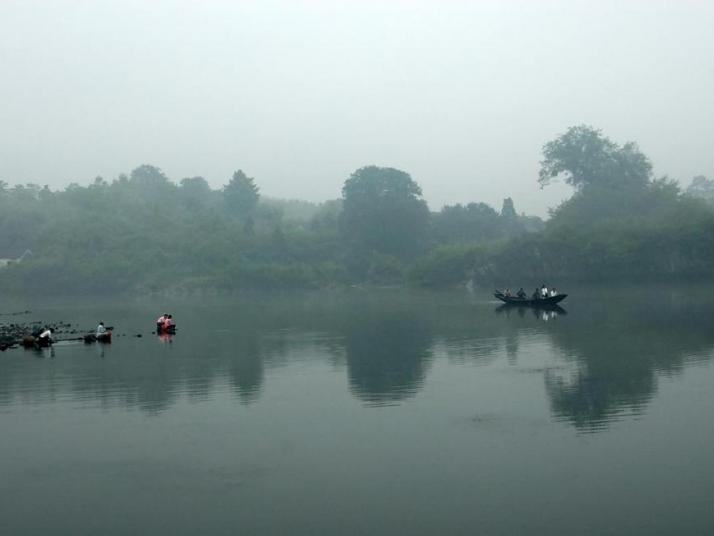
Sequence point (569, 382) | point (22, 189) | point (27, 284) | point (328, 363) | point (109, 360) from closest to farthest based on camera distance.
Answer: point (569, 382), point (328, 363), point (109, 360), point (27, 284), point (22, 189)

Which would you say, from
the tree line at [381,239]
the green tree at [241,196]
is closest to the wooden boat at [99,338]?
the tree line at [381,239]

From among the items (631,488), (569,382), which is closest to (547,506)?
(631,488)

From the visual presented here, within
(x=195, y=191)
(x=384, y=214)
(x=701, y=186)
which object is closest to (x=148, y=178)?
(x=195, y=191)

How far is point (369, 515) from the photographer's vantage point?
32.8 feet

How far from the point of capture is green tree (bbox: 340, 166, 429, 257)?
7831 centimetres

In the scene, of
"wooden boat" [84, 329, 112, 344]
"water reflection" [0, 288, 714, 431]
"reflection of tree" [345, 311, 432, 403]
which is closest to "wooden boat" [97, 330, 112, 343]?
"wooden boat" [84, 329, 112, 344]

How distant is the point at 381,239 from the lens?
78188 millimetres

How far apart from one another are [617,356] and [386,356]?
6.70 m

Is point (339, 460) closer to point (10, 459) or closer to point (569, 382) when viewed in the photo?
point (10, 459)

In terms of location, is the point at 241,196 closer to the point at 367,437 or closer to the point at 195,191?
the point at 195,191

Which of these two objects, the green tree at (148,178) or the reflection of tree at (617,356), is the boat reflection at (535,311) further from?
the green tree at (148,178)

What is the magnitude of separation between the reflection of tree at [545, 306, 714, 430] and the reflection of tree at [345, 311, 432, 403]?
11.5ft

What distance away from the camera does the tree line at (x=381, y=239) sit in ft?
208

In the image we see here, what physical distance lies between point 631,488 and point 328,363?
1281cm
